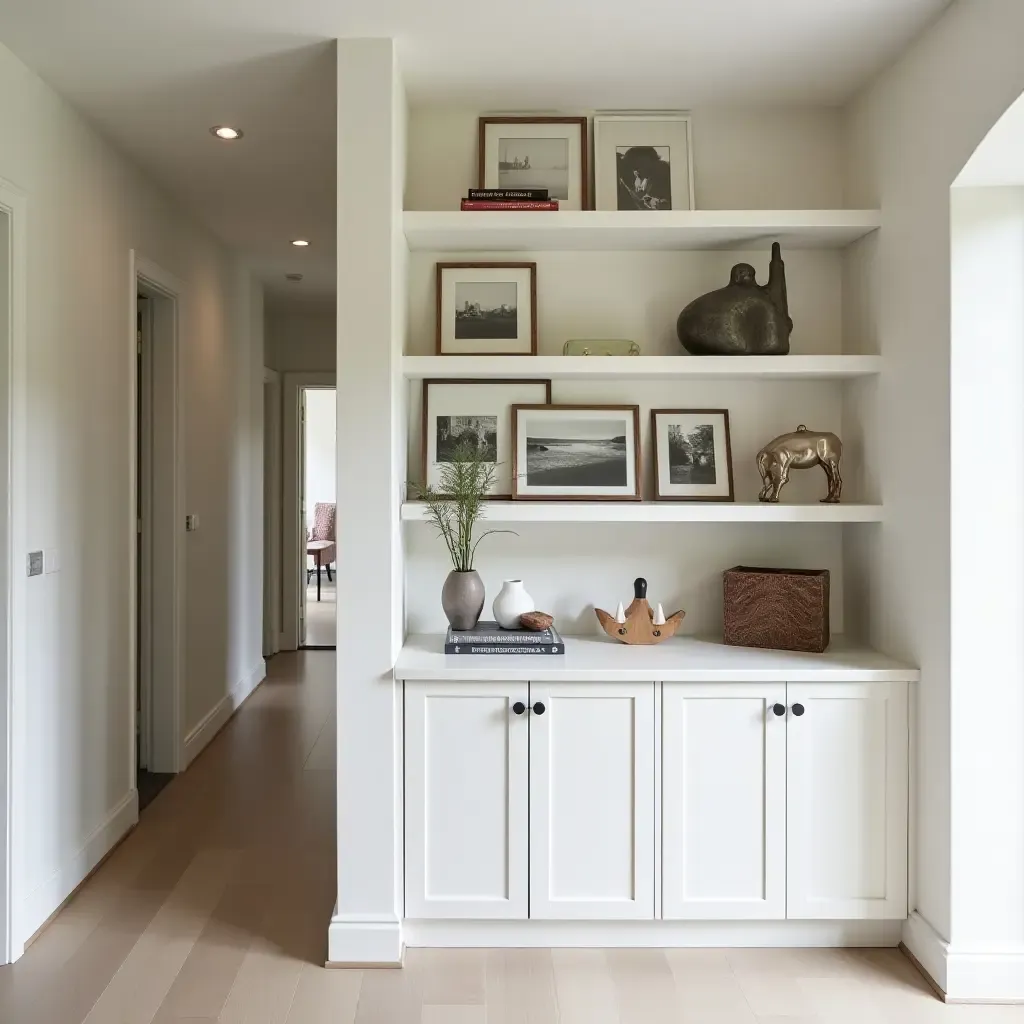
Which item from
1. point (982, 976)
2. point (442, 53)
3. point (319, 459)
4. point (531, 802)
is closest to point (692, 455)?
point (531, 802)

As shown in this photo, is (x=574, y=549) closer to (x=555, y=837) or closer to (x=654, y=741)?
(x=654, y=741)

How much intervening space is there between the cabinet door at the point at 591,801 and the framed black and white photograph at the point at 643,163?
1539mm

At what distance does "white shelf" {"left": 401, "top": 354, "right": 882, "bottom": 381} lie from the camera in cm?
267

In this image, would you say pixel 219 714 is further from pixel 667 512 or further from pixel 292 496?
pixel 667 512

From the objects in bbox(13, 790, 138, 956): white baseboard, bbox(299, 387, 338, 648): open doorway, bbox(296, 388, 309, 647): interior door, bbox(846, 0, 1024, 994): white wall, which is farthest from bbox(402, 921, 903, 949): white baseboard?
bbox(299, 387, 338, 648): open doorway

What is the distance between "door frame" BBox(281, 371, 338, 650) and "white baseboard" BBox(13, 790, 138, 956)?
334 cm

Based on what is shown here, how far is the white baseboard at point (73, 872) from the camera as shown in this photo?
103 inches

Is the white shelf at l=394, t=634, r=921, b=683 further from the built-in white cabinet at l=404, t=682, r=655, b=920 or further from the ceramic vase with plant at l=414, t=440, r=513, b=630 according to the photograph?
the ceramic vase with plant at l=414, t=440, r=513, b=630

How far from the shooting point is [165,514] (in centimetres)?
408

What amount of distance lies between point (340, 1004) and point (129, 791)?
1.61m

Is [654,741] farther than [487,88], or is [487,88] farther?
[487,88]

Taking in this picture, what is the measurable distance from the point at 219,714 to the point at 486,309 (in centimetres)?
299

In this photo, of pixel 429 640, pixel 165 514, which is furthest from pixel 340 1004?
pixel 165 514

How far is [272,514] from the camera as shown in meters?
6.80
